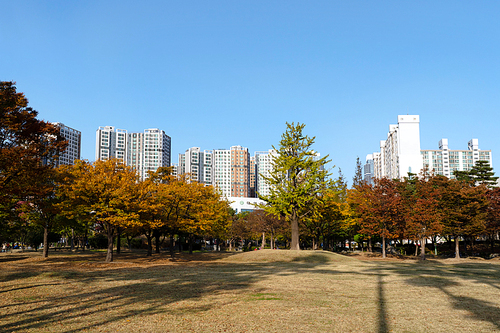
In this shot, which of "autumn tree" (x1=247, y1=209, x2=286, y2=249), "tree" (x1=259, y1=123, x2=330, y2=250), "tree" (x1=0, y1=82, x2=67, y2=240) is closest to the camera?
"tree" (x1=0, y1=82, x2=67, y2=240)

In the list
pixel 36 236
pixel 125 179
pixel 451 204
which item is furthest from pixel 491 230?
pixel 36 236

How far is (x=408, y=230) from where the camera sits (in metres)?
45.2

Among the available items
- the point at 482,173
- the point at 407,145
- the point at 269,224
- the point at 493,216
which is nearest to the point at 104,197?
the point at 269,224

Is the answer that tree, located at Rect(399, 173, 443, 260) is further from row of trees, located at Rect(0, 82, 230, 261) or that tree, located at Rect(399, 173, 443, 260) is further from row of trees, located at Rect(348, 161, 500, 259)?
row of trees, located at Rect(0, 82, 230, 261)

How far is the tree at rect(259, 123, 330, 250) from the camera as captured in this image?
4175 centimetres

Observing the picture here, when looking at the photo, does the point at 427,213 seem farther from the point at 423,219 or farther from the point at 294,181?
the point at 294,181

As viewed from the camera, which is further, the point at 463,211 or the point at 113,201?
the point at 463,211

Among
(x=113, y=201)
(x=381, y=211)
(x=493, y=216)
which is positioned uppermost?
(x=113, y=201)

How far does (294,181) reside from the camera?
43.6 meters

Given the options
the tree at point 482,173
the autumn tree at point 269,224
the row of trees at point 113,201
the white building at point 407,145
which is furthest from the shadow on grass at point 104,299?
the white building at point 407,145

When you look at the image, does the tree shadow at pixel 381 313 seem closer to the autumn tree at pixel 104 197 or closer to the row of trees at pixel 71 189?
the row of trees at pixel 71 189

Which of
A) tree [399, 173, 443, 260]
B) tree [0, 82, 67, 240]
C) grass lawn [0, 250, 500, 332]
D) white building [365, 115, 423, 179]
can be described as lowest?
grass lawn [0, 250, 500, 332]

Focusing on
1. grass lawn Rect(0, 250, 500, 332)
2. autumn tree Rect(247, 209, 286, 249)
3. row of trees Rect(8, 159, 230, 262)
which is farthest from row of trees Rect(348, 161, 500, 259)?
grass lawn Rect(0, 250, 500, 332)

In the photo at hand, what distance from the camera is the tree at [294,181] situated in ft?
137
